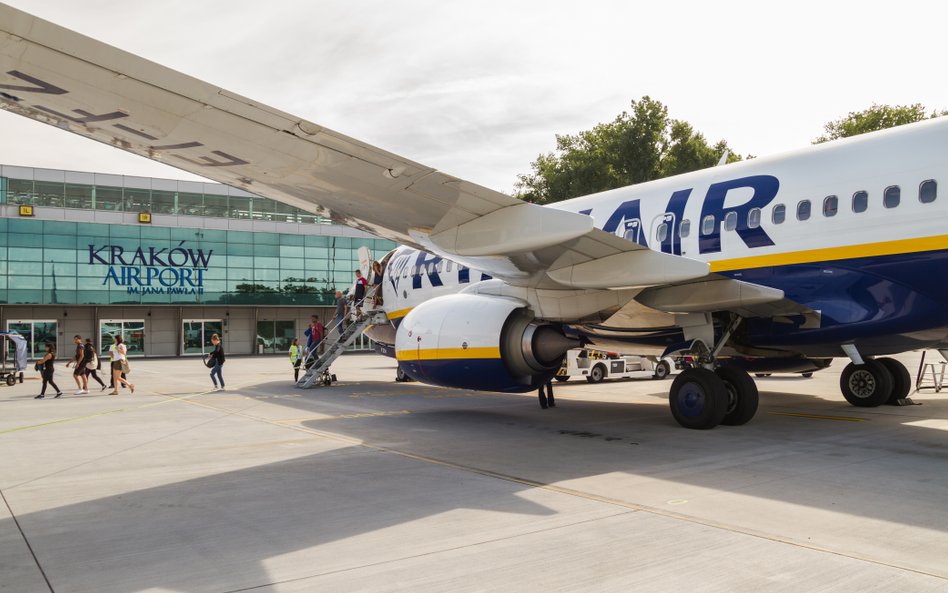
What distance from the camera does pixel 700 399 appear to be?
10273mm

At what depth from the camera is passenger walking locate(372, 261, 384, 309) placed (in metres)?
18.0

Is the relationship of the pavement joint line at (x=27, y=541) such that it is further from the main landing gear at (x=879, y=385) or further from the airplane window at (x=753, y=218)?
the main landing gear at (x=879, y=385)

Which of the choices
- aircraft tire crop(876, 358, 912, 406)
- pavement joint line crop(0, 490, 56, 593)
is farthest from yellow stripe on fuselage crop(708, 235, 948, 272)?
pavement joint line crop(0, 490, 56, 593)

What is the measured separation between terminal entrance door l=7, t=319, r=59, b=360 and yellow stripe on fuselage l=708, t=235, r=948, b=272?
43.7m

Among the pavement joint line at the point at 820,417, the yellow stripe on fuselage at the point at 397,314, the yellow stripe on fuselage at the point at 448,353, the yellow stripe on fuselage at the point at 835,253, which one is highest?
the yellow stripe on fuselage at the point at 835,253

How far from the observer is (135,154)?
24.5 ft

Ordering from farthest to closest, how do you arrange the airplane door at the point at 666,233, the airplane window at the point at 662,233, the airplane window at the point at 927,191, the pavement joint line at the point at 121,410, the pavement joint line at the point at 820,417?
the pavement joint line at the point at 121,410 → the pavement joint line at the point at 820,417 → the airplane window at the point at 662,233 → the airplane door at the point at 666,233 → the airplane window at the point at 927,191

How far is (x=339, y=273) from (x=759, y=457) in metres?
44.7

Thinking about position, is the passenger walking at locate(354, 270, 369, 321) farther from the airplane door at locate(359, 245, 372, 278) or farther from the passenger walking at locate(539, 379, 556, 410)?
the passenger walking at locate(539, 379, 556, 410)

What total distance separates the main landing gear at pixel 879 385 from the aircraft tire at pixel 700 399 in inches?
200

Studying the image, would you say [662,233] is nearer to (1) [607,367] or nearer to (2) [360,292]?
(2) [360,292]

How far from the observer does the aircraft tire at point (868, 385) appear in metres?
13.7

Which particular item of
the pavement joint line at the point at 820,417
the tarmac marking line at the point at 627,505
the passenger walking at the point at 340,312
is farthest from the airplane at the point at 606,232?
the passenger walking at the point at 340,312

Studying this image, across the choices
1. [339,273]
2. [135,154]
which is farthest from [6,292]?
[135,154]
